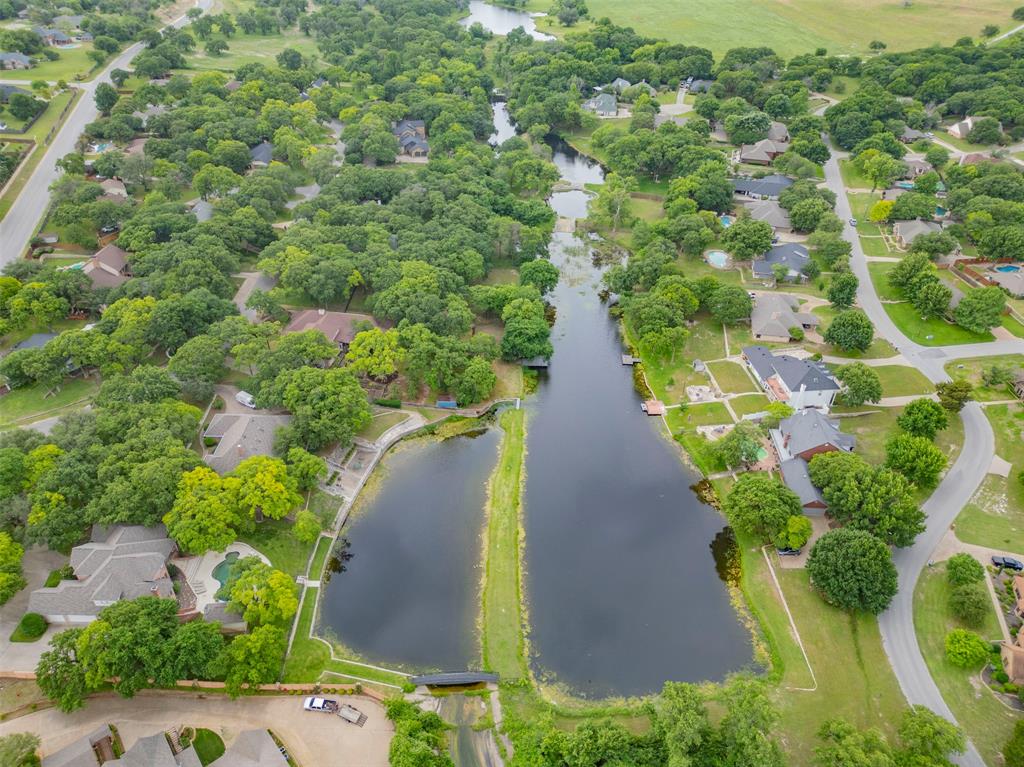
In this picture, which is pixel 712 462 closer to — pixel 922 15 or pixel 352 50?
pixel 352 50

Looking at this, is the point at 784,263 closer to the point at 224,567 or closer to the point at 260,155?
the point at 224,567

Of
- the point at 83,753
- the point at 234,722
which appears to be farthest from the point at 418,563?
the point at 83,753

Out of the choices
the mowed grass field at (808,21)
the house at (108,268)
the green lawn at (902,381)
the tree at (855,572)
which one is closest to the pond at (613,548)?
the tree at (855,572)

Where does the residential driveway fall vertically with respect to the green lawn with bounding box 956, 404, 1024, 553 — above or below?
below

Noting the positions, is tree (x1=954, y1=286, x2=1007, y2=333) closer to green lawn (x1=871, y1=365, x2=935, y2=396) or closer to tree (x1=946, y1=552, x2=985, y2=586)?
green lawn (x1=871, y1=365, x2=935, y2=396)

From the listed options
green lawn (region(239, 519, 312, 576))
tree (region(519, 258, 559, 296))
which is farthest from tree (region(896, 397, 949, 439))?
green lawn (region(239, 519, 312, 576))
